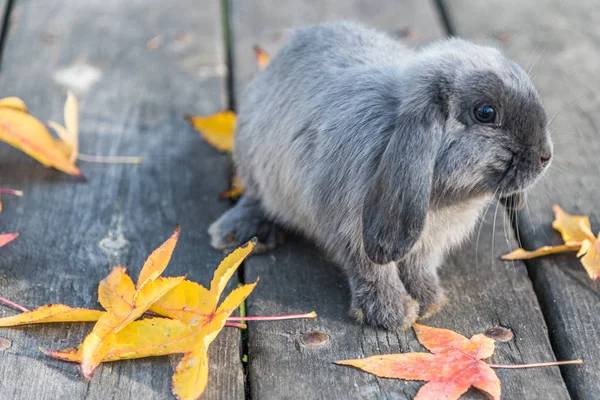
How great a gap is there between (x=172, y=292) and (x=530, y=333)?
3.21 feet

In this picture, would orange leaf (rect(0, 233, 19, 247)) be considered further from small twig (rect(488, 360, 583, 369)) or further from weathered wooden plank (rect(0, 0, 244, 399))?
small twig (rect(488, 360, 583, 369))

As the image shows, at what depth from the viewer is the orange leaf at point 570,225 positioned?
8.61 feet

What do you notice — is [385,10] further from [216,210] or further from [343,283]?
→ [343,283]

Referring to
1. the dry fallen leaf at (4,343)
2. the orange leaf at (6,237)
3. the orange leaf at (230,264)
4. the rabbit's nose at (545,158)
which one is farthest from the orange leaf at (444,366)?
the orange leaf at (6,237)

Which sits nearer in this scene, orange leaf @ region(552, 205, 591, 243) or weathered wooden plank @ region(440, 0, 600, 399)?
weathered wooden plank @ region(440, 0, 600, 399)

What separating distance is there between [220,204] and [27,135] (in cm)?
68

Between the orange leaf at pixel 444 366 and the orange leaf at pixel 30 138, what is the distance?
124 cm

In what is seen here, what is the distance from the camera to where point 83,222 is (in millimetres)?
2686

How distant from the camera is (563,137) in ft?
10.1

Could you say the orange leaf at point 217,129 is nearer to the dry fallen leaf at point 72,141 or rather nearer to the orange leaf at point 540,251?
the dry fallen leaf at point 72,141

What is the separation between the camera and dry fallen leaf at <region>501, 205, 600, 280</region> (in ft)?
8.05

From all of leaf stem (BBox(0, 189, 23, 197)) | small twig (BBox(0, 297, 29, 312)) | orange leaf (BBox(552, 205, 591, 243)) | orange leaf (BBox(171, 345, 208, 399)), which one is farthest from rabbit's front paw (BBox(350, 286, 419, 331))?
leaf stem (BBox(0, 189, 23, 197))

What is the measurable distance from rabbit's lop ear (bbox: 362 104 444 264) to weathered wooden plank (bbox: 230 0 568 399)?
27 centimetres

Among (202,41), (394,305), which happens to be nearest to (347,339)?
(394,305)
